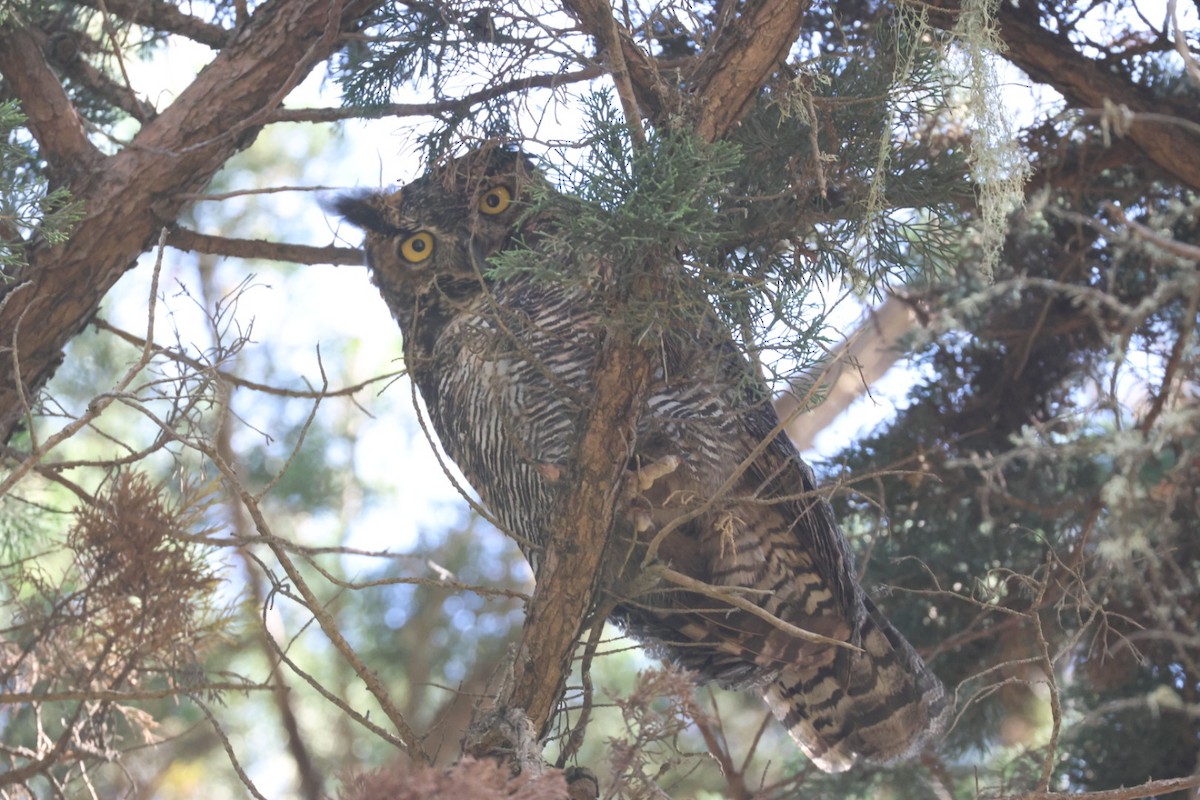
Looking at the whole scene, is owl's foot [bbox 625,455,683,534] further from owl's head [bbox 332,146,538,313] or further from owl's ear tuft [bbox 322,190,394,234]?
owl's ear tuft [bbox 322,190,394,234]

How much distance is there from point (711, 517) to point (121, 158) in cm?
152

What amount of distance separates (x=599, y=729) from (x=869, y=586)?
334cm

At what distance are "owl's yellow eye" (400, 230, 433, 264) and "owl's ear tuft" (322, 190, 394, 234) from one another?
0.07 m

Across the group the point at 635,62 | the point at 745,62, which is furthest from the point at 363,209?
the point at 745,62

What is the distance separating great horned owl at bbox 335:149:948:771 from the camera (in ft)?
8.34

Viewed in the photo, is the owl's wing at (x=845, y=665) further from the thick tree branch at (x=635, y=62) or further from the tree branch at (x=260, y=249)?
the tree branch at (x=260, y=249)

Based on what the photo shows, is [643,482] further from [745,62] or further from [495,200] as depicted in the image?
[495,200]

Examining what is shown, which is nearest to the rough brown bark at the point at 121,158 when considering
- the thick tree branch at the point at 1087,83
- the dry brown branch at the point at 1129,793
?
the thick tree branch at the point at 1087,83

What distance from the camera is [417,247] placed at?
3.19m

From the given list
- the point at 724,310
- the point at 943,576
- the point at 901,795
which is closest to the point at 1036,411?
the point at 943,576

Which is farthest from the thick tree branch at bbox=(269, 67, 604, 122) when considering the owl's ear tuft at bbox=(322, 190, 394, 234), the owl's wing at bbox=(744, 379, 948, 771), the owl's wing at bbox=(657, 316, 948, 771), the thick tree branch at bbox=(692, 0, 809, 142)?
the owl's wing at bbox=(744, 379, 948, 771)

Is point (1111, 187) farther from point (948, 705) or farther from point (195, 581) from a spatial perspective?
point (195, 581)

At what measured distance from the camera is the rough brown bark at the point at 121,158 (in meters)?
2.49

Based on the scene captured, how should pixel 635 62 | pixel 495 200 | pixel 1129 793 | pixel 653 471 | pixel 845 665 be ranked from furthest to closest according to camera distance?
pixel 495 200, pixel 845 665, pixel 653 471, pixel 635 62, pixel 1129 793
